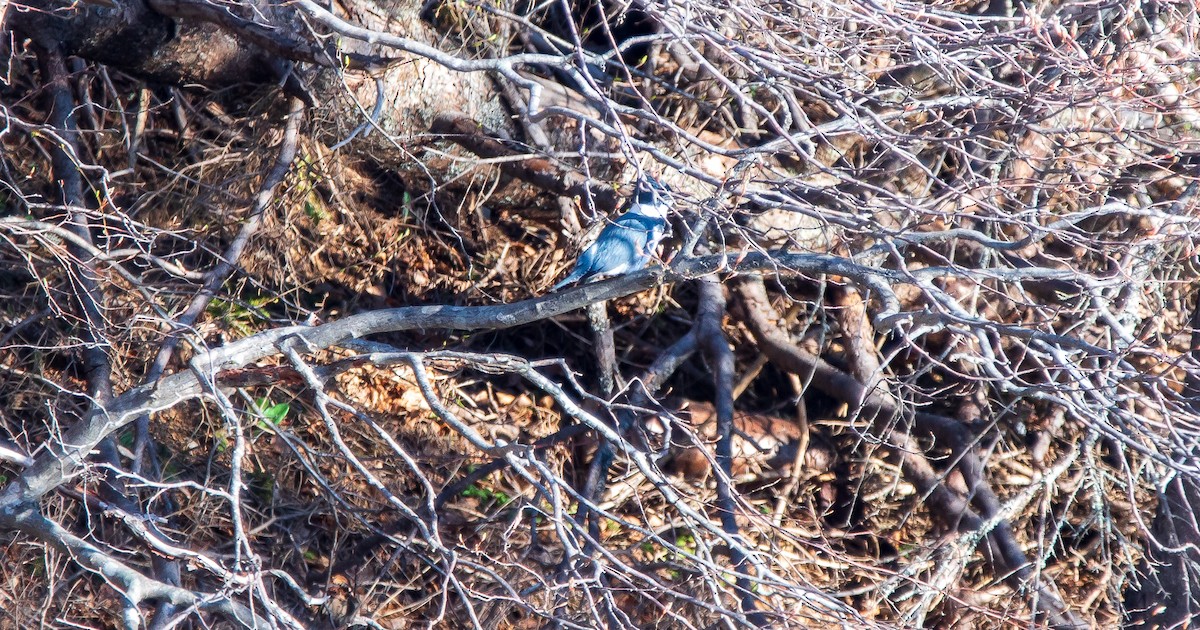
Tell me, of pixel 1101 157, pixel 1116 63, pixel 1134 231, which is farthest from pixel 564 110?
pixel 1134 231

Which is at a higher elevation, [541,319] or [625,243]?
[625,243]

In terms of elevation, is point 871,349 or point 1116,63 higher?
point 1116,63

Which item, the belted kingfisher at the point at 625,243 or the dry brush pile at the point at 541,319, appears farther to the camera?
the dry brush pile at the point at 541,319

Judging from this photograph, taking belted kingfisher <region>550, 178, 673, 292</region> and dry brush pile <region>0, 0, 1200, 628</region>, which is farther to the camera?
dry brush pile <region>0, 0, 1200, 628</region>

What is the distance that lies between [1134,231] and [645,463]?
242 cm

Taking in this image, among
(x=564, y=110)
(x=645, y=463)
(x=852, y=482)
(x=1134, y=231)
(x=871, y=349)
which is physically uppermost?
(x=564, y=110)

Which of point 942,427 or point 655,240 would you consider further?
point 942,427

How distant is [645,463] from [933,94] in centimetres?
288

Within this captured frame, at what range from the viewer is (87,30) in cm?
327

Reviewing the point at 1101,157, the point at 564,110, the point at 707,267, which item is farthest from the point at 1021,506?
the point at 564,110

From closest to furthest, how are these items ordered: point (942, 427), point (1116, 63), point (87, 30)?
point (1116, 63), point (87, 30), point (942, 427)

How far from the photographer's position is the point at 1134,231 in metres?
3.57

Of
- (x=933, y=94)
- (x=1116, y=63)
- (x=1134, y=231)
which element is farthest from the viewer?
(x=933, y=94)

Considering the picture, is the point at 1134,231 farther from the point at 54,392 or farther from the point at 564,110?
the point at 54,392
